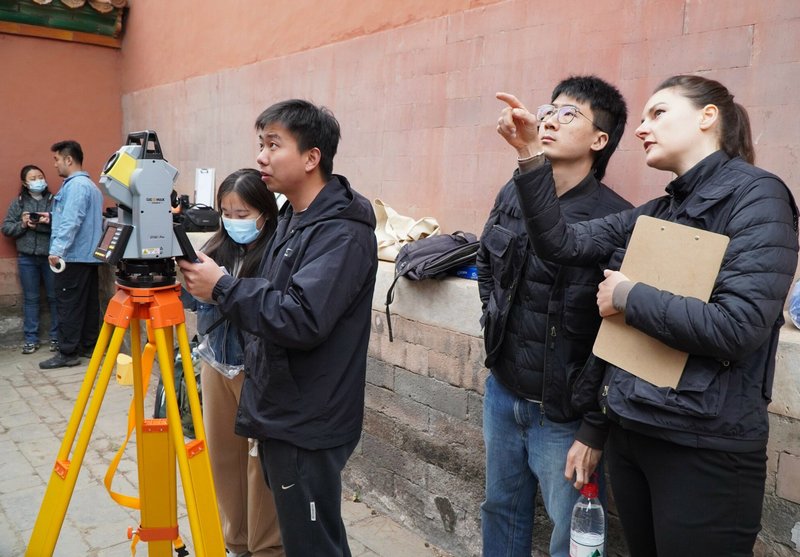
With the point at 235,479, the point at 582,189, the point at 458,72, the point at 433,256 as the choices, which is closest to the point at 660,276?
the point at 582,189

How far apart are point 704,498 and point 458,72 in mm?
2655

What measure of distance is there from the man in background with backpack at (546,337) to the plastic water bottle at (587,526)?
3cm

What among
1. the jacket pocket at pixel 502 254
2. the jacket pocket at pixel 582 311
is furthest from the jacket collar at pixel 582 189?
the jacket pocket at pixel 582 311

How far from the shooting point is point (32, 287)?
7207 mm

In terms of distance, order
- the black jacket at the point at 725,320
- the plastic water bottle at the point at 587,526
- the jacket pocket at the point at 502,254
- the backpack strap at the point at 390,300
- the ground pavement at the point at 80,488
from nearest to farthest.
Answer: the black jacket at the point at 725,320, the plastic water bottle at the point at 587,526, the jacket pocket at the point at 502,254, the backpack strap at the point at 390,300, the ground pavement at the point at 80,488

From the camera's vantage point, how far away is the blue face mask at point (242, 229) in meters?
2.89

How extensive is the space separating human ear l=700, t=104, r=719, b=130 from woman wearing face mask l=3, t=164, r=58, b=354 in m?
6.81

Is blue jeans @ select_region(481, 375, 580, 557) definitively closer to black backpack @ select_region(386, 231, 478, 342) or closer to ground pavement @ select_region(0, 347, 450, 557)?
black backpack @ select_region(386, 231, 478, 342)

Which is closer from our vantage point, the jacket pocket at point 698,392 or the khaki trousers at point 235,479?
the jacket pocket at point 698,392

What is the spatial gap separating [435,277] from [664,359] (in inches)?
62.2

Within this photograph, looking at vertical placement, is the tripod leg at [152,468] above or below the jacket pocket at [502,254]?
below

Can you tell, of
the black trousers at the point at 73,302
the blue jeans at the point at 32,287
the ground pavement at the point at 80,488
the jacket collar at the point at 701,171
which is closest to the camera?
the jacket collar at the point at 701,171

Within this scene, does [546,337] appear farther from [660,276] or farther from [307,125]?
[307,125]

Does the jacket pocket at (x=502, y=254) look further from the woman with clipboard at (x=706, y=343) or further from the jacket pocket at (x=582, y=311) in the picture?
the woman with clipboard at (x=706, y=343)
